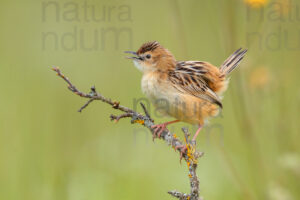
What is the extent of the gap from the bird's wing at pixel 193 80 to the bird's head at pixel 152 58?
0.11 metres

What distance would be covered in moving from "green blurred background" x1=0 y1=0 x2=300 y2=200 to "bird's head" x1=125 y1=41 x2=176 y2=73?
17.1 inches

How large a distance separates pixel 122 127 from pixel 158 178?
105 centimetres

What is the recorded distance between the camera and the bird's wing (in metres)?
4.99

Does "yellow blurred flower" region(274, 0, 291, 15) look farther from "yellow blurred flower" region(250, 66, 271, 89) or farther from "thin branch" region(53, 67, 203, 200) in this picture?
"thin branch" region(53, 67, 203, 200)

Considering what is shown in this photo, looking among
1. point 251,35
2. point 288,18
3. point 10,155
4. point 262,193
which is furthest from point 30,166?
point 288,18

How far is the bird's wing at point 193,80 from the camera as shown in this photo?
4.99 metres

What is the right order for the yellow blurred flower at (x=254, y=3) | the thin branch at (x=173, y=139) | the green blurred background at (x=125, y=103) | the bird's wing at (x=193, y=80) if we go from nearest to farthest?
the thin branch at (x=173, y=139), the bird's wing at (x=193, y=80), the green blurred background at (x=125, y=103), the yellow blurred flower at (x=254, y=3)

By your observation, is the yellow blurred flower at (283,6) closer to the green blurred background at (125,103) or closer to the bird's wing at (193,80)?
the green blurred background at (125,103)

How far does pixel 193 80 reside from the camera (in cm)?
507

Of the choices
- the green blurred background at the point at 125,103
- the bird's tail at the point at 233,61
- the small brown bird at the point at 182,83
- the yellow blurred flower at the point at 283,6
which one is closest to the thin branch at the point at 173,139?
the small brown bird at the point at 182,83

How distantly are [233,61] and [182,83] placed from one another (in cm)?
73

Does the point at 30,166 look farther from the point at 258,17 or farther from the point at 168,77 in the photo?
the point at 258,17

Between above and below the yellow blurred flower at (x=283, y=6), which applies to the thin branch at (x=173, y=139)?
below

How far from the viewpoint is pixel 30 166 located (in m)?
4.99
